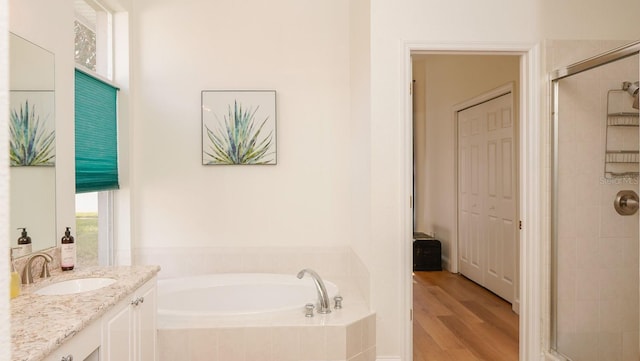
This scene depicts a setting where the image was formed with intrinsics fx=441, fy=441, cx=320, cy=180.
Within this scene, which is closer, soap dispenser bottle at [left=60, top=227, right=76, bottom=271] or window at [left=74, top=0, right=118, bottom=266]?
soap dispenser bottle at [left=60, top=227, right=76, bottom=271]

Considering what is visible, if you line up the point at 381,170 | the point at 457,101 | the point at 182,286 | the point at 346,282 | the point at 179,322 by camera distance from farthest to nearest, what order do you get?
the point at 457,101 → the point at 346,282 → the point at 182,286 → the point at 381,170 → the point at 179,322

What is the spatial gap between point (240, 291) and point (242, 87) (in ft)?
5.46

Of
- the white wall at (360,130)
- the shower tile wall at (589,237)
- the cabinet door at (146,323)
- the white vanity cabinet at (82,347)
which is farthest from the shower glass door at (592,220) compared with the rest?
the white vanity cabinet at (82,347)

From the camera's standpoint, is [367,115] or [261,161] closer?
[367,115]

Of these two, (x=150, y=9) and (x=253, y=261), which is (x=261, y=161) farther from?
(x=150, y=9)

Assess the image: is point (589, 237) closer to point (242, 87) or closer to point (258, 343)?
point (258, 343)

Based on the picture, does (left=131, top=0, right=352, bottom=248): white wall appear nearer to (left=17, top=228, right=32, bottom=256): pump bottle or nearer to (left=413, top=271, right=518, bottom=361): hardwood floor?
(left=413, top=271, right=518, bottom=361): hardwood floor

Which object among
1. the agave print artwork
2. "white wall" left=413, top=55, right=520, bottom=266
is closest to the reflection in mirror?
the agave print artwork

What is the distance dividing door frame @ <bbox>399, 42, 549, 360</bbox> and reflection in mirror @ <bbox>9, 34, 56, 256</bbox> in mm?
2031

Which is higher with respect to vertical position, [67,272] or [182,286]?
[67,272]

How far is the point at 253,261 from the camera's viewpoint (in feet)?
12.1

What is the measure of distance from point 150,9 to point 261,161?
5.10 ft

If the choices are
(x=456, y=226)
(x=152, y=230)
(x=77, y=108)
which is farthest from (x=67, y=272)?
(x=456, y=226)

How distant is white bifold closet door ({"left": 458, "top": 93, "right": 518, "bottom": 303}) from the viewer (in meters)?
4.32
